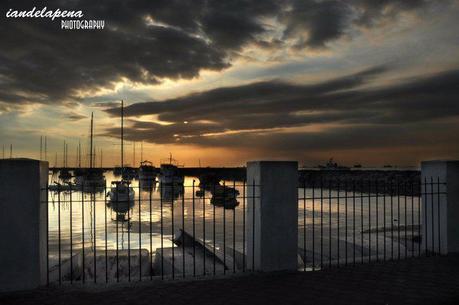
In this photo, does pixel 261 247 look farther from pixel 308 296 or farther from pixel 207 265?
pixel 207 265

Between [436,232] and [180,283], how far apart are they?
7.13m

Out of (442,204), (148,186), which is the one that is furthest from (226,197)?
(442,204)

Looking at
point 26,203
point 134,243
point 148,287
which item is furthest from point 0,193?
point 134,243

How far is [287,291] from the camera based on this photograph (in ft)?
24.8

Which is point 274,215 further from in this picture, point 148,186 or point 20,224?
point 148,186

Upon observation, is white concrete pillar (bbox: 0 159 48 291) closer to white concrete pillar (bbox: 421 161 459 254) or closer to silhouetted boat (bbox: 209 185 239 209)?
silhouetted boat (bbox: 209 185 239 209)

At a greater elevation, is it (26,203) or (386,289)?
(26,203)

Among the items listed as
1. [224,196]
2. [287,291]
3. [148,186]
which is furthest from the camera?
[148,186]

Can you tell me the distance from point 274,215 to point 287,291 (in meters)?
1.91

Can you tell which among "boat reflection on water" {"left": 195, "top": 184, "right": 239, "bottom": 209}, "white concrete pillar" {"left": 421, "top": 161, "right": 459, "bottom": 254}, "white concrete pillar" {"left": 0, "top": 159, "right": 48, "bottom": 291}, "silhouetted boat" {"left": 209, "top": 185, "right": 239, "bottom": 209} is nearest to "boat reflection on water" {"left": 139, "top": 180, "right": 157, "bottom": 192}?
"boat reflection on water" {"left": 195, "top": 184, "right": 239, "bottom": 209}

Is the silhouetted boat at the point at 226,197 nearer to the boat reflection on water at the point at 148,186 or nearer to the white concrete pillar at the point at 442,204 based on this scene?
the boat reflection on water at the point at 148,186

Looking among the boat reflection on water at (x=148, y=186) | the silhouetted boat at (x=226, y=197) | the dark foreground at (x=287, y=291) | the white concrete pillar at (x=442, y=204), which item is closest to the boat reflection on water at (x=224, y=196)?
the silhouetted boat at (x=226, y=197)

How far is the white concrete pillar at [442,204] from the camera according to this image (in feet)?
35.7

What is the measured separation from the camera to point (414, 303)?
6.80m
